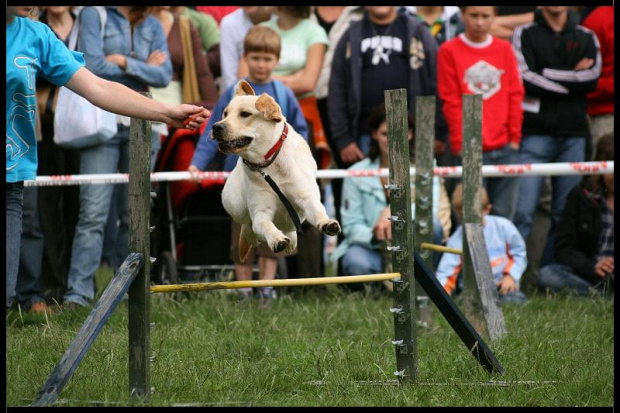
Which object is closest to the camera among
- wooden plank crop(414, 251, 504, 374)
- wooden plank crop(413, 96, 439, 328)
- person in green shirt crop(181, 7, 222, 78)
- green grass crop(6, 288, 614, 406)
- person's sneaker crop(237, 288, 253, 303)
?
green grass crop(6, 288, 614, 406)

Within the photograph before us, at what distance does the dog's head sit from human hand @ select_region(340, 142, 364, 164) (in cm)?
401

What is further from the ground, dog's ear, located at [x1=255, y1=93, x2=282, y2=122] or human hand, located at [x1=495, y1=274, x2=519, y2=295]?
dog's ear, located at [x1=255, y1=93, x2=282, y2=122]

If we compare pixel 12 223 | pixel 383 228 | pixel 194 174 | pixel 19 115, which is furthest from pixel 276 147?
pixel 383 228

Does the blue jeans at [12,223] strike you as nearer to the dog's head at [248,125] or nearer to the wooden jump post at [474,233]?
the dog's head at [248,125]

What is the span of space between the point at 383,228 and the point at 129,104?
3882 mm

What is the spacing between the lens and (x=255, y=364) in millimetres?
6332

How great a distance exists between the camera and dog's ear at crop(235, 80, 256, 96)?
18.0 feet

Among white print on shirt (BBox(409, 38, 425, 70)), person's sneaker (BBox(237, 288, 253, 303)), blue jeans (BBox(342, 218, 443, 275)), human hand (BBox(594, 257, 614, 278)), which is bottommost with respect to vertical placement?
person's sneaker (BBox(237, 288, 253, 303))

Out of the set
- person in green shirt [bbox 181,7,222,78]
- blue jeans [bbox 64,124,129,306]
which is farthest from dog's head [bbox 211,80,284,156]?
person in green shirt [bbox 181,7,222,78]

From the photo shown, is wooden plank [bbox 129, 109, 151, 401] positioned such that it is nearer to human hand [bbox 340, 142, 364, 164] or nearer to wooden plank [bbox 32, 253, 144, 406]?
wooden plank [bbox 32, 253, 144, 406]

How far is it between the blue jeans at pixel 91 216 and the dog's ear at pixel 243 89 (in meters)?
3.26

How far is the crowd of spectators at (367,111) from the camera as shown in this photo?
8719 mm
